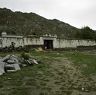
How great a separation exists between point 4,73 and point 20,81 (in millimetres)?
2696

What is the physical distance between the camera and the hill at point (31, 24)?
10175 centimetres

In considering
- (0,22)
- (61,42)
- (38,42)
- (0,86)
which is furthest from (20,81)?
(0,22)

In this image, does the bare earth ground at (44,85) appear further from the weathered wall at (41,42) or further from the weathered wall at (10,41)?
the weathered wall at (41,42)

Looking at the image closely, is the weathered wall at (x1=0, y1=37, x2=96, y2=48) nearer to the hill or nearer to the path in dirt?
the path in dirt

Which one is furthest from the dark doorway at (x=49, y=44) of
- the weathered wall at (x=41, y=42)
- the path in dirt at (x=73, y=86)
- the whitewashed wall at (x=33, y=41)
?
the path in dirt at (x=73, y=86)

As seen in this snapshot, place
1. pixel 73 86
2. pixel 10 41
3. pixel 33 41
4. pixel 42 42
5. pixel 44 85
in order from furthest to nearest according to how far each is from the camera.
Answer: pixel 42 42, pixel 33 41, pixel 10 41, pixel 44 85, pixel 73 86

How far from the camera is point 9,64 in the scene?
1680 centimetres

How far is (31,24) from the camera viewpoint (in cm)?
10662

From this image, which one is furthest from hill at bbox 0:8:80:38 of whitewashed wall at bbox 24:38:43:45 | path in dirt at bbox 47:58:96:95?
path in dirt at bbox 47:58:96:95

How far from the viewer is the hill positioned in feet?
334

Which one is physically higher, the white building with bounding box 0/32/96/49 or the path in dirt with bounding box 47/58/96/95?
the white building with bounding box 0/32/96/49

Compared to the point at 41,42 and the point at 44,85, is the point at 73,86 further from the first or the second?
the point at 41,42

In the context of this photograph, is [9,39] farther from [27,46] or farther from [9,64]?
[9,64]

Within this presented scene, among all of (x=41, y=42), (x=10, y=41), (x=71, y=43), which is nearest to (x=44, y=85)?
(x=10, y=41)
